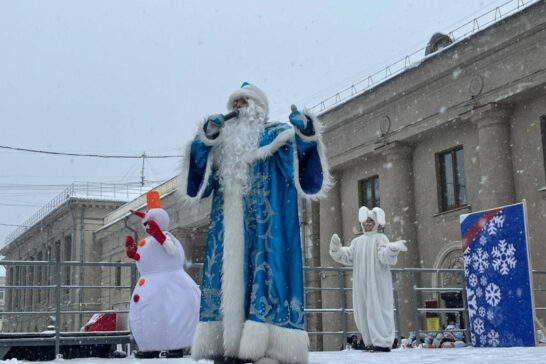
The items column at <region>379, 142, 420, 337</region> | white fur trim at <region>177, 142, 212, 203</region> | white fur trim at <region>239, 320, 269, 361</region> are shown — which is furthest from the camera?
column at <region>379, 142, 420, 337</region>

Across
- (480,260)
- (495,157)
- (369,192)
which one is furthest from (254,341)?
(369,192)

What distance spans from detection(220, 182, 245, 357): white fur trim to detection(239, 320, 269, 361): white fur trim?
13cm

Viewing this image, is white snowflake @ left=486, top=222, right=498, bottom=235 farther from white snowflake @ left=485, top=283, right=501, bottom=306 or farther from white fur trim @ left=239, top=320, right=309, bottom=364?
white fur trim @ left=239, top=320, right=309, bottom=364

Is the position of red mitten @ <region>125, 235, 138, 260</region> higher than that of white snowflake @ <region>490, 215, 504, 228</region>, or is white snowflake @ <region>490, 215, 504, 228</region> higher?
white snowflake @ <region>490, 215, 504, 228</region>

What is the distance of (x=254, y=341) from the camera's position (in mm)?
4590

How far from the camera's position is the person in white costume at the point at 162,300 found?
7.26 metres

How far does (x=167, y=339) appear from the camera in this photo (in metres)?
7.25

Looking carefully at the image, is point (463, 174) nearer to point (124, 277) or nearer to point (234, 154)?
point (234, 154)

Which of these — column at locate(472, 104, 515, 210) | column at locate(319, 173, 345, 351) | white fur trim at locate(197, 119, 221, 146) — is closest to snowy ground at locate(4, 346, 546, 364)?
white fur trim at locate(197, 119, 221, 146)

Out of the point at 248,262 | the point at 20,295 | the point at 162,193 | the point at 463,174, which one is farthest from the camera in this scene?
the point at 20,295

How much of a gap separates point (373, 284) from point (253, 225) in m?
4.24

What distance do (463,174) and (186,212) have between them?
14.9 m

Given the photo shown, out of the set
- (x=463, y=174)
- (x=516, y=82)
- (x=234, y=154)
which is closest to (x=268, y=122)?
(x=234, y=154)

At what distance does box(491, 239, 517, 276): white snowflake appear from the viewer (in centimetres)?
866
